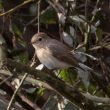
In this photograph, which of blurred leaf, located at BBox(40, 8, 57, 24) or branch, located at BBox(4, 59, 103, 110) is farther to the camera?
blurred leaf, located at BBox(40, 8, 57, 24)

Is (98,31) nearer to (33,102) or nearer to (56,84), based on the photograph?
(33,102)

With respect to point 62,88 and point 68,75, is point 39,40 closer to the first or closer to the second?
point 68,75

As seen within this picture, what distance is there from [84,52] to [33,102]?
0.60m

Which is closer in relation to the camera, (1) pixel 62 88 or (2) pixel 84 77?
(1) pixel 62 88

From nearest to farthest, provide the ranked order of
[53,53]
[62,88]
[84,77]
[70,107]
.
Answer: [62,88] → [70,107] → [84,77] → [53,53]

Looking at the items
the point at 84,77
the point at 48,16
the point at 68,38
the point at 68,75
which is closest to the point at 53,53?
the point at 48,16

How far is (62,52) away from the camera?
457 centimetres

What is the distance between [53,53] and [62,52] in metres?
0.11

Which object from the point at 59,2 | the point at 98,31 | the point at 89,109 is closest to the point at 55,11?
the point at 59,2

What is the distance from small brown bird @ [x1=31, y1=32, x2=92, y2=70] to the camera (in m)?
4.37

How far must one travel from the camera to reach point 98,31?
4223mm

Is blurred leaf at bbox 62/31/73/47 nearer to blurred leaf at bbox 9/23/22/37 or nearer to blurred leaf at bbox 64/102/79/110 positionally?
blurred leaf at bbox 9/23/22/37

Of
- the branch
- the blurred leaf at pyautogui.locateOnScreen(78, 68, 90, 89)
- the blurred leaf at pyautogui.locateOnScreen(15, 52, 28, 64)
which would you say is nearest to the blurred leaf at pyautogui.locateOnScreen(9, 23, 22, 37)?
the blurred leaf at pyautogui.locateOnScreen(15, 52, 28, 64)

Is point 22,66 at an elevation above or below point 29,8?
above
